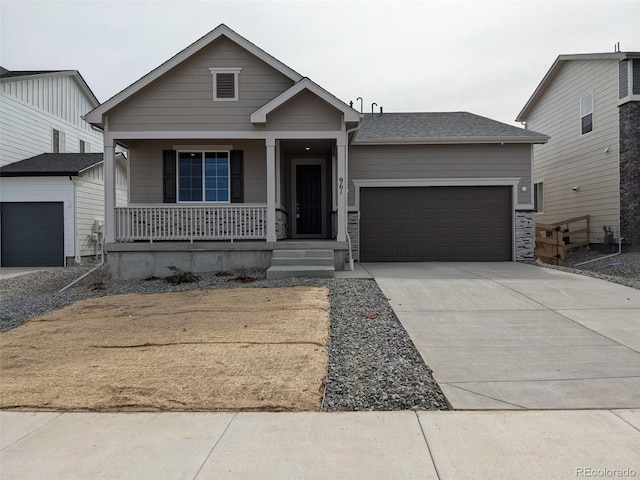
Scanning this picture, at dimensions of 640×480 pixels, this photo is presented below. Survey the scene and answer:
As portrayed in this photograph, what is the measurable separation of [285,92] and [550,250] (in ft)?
33.7

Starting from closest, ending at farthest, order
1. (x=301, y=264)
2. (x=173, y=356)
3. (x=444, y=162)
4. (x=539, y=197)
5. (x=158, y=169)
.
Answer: (x=173, y=356)
(x=301, y=264)
(x=158, y=169)
(x=444, y=162)
(x=539, y=197)

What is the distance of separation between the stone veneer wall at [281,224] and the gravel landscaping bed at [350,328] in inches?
56.6

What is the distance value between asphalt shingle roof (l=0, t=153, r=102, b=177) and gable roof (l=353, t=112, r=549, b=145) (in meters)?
9.48

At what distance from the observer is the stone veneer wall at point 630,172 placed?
13.3m

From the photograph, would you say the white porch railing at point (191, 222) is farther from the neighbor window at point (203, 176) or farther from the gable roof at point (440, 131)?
the gable roof at point (440, 131)

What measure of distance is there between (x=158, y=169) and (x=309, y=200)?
4.36m

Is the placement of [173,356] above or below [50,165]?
below

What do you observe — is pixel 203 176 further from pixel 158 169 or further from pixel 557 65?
pixel 557 65

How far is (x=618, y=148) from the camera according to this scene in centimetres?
1391

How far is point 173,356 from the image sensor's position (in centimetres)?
476

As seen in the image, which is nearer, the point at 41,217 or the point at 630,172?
the point at 630,172

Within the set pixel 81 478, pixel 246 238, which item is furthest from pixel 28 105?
pixel 81 478

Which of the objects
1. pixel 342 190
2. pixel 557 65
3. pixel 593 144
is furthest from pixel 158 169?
pixel 557 65

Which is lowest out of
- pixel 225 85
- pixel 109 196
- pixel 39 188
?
A: pixel 109 196
